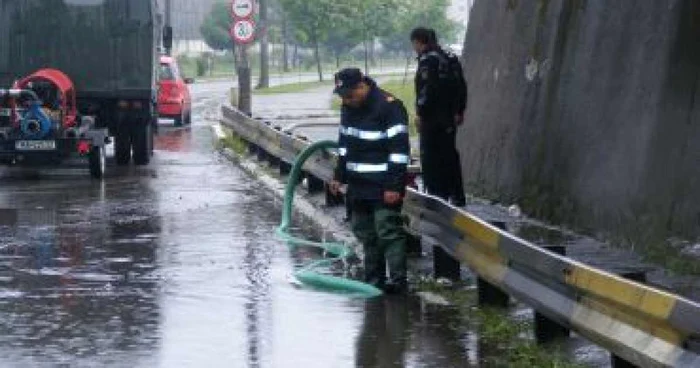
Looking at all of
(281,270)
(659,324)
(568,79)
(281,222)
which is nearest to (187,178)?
(281,222)

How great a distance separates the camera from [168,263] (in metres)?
13.7

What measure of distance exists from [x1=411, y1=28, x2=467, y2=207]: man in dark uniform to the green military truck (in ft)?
30.3

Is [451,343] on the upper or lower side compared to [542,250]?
lower

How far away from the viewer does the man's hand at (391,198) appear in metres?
11.8

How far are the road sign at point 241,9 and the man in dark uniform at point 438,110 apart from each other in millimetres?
20099

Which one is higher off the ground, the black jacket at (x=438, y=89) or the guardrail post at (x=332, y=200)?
the black jacket at (x=438, y=89)

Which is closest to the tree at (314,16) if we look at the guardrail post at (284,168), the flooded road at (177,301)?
the guardrail post at (284,168)

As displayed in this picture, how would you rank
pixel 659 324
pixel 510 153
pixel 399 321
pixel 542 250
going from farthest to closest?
pixel 510 153 → pixel 399 321 → pixel 542 250 → pixel 659 324

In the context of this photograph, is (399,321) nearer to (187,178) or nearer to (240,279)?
(240,279)

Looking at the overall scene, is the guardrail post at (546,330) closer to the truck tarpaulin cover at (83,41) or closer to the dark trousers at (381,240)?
the dark trousers at (381,240)

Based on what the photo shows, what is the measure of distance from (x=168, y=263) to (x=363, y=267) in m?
1.61

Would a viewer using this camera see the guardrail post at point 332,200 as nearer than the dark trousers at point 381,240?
No

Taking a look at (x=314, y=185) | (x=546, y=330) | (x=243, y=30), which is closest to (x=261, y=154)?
(x=314, y=185)

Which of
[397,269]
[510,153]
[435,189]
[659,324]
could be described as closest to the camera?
[659,324]
